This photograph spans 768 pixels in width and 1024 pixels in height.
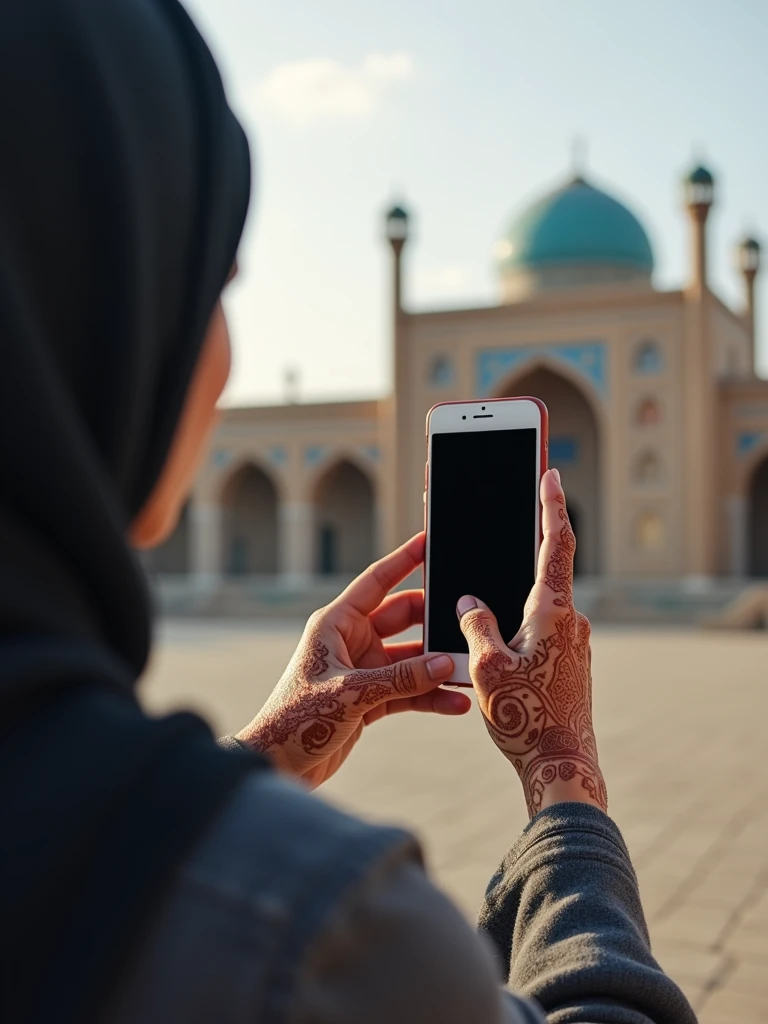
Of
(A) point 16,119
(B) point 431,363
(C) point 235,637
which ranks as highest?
(B) point 431,363

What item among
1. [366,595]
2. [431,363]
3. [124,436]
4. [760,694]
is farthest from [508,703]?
[431,363]

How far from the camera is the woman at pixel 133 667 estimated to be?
0.45m

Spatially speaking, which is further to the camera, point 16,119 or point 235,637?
point 235,637

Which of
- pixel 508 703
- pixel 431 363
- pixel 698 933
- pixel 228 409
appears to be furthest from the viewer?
pixel 228 409

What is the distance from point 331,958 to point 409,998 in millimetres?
38

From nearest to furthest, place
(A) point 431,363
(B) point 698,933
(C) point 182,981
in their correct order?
(C) point 182,981, (B) point 698,933, (A) point 431,363

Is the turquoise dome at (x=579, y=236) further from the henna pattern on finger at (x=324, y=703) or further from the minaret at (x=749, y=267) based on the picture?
the henna pattern on finger at (x=324, y=703)

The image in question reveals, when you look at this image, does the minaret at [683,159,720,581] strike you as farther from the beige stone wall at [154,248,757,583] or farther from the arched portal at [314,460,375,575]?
the arched portal at [314,460,375,575]

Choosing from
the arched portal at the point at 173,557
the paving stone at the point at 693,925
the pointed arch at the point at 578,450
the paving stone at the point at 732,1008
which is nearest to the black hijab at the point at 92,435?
the paving stone at the point at 732,1008

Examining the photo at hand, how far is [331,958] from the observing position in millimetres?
467

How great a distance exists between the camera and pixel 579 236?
64.0 ft

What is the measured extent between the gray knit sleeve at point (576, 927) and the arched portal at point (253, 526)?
A: 862 inches

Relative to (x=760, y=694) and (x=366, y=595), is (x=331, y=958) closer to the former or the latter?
(x=366, y=595)

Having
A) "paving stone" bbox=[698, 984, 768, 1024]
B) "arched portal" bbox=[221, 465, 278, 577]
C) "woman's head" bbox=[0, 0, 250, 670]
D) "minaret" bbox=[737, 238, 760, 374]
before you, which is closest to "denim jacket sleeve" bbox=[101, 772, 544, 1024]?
"woman's head" bbox=[0, 0, 250, 670]
